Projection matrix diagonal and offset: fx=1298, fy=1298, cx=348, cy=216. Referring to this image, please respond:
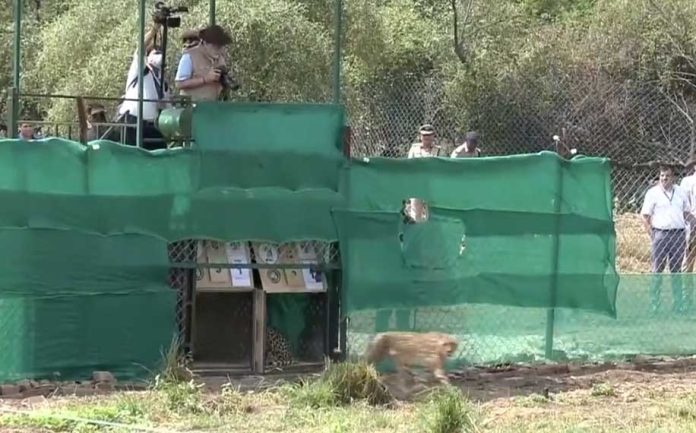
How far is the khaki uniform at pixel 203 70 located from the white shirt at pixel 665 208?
14.6ft

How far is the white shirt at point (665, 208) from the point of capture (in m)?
12.1

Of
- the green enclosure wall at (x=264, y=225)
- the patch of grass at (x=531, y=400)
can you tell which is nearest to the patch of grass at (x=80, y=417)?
the green enclosure wall at (x=264, y=225)

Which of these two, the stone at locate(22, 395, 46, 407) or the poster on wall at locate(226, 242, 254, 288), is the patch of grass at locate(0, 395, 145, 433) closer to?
the stone at locate(22, 395, 46, 407)

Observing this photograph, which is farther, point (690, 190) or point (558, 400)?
point (690, 190)

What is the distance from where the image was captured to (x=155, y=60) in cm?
1063

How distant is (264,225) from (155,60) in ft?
7.61

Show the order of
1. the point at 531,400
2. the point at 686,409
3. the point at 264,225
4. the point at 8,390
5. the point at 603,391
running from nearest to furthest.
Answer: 1. the point at 686,409
2. the point at 8,390
3. the point at 531,400
4. the point at 603,391
5. the point at 264,225

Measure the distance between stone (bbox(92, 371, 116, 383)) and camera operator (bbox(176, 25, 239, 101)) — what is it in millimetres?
2434

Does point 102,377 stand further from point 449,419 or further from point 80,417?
point 449,419

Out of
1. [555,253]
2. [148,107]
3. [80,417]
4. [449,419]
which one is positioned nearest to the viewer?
[449,419]

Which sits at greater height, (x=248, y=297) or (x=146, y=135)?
(x=146, y=135)

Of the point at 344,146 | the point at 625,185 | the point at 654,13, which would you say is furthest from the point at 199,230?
the point at 654,13

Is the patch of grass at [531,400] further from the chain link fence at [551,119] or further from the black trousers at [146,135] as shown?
the chain link fence at [551,119]

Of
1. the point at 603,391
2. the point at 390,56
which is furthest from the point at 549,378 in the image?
the point at 390,56
